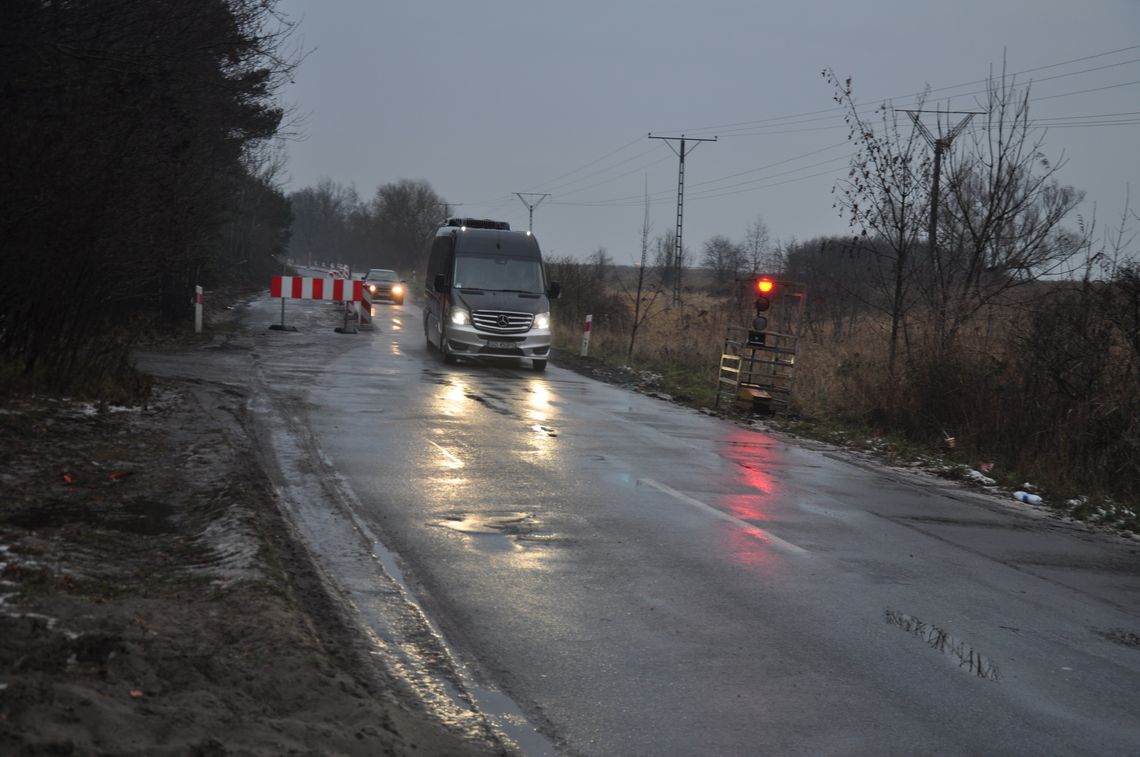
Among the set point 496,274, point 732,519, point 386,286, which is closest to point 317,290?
point 496,274

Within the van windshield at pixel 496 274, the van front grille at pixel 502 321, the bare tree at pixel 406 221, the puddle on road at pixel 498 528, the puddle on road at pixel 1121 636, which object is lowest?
the puddle on road at pixel 1121 636

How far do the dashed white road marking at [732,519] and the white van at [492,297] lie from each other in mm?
13249

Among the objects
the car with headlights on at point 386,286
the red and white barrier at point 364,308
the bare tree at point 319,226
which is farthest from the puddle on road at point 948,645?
the bare tree at point 319,226

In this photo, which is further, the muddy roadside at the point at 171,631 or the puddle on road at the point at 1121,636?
the puddle on road at the point at 1121,636

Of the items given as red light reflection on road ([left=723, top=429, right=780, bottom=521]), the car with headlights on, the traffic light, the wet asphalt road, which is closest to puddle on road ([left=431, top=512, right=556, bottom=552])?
the wet asphalt road

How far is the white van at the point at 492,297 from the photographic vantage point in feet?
78.1

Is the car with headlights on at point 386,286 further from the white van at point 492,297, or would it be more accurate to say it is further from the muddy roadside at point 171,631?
the muddy roadside at point 171,631

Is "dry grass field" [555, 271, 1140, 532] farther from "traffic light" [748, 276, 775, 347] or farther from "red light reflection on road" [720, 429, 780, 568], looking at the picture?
"red light reflection on road" [720, 429, 780, 568]

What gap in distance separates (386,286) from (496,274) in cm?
3115

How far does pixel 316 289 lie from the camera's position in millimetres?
32125

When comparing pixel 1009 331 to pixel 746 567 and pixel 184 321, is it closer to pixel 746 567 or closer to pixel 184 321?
pixel 746 567

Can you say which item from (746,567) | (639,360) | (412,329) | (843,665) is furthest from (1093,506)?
(412,329)

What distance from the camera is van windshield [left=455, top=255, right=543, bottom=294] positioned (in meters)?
24.6

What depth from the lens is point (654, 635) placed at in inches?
233
